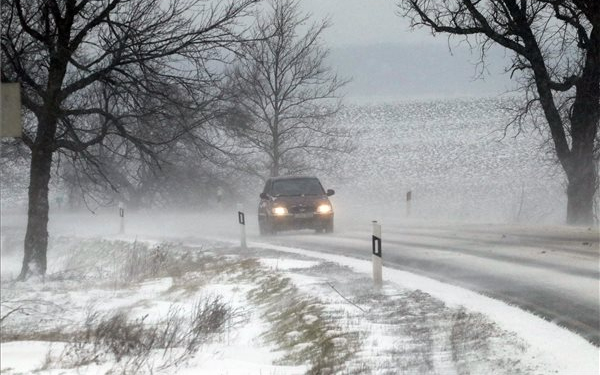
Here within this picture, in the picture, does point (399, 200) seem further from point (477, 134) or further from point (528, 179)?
point (477, 134)

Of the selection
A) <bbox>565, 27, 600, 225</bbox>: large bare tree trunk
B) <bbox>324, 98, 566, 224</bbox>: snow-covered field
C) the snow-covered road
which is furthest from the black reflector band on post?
<bbox>324, 98, 566, 224</bbox>: snow-covered field

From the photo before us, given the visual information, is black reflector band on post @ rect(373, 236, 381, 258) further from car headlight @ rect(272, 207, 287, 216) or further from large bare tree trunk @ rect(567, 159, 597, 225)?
large bare tree trunk @ rect(567, 159, 597, 225)

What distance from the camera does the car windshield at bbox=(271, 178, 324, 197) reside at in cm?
2328

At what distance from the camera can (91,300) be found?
12211 mm

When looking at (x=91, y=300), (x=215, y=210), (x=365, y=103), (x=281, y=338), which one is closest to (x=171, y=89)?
(x=91, y=300)

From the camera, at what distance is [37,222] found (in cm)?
1641

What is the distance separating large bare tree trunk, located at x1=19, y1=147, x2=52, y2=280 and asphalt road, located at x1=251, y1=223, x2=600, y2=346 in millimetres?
5481

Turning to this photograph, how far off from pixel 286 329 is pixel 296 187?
14.7 meters

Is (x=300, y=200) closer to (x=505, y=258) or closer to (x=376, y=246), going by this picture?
(x=505, y=258)

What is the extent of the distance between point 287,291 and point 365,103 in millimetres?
79079

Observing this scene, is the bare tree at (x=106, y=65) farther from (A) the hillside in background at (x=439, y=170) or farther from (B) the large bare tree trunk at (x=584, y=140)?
(A) the hillside in background at (x=439, y=170)

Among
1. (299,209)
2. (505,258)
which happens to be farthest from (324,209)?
(505,258)

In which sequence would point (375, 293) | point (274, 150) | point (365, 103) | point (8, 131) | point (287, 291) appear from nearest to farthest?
point (8, 131) < point (375, 293) < point (287, 291) < point (274, 150) < point (365, 103)

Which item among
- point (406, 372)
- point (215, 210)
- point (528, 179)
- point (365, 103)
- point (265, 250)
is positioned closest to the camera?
point (406, 372)
